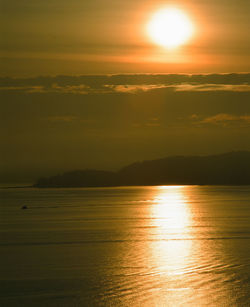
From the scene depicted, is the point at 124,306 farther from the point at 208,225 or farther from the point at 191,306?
the point at 208,225

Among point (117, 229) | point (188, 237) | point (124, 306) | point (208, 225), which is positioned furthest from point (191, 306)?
point (208, 225)

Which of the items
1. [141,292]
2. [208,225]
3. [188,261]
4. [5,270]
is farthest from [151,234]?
[141,292]

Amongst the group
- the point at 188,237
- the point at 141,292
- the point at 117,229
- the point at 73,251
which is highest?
the point at 117,229

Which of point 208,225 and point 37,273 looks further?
point 208,225

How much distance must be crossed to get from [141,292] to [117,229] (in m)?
28.2

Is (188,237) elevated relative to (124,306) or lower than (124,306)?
elevated

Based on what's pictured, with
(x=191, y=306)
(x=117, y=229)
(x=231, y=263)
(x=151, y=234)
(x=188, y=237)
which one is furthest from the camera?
(x=117, y=229)

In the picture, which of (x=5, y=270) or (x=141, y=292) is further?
(x=5, y=270)

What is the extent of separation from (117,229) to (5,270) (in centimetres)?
2356

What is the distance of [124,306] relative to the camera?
18.8 m

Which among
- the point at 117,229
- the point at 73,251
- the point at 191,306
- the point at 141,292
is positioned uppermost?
the point at 117,229

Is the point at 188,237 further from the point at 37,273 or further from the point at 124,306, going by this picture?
the point at 124,306

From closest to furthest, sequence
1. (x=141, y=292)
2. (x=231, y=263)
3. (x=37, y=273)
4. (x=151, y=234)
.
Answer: (x=141, y=292) → (x=37, y=273) → (x=231, y=263) → (x=151, y=234)

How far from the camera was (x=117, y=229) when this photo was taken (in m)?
48.9
